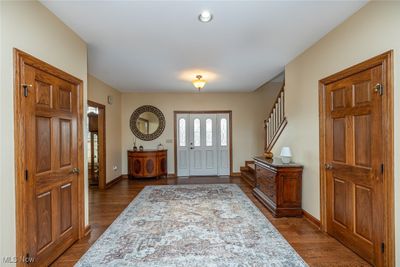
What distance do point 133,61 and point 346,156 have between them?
11.4 feet

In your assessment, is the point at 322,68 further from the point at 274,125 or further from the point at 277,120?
the point at 274,125

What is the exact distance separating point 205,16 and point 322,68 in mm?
1760

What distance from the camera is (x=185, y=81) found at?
558cm

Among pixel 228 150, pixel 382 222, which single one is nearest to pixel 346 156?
pixel 382 222

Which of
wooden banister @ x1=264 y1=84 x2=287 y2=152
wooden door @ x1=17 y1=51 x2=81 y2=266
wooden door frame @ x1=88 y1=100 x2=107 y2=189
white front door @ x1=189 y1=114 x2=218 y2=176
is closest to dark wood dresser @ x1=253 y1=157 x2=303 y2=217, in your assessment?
wooden banister @ x1=264 y1=84 x2=287 y2=152

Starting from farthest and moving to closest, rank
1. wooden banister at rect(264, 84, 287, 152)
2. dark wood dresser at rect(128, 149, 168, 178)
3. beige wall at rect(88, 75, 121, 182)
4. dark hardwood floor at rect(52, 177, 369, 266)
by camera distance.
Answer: dark wood dresser at rect(128, 149, 168, 178) → beige wall at rect(88, 75, 121, 182) → wooden banister at rect(264, 84, 287, 152) → dark hardwood floor at rect(52, 177, 369, 266)

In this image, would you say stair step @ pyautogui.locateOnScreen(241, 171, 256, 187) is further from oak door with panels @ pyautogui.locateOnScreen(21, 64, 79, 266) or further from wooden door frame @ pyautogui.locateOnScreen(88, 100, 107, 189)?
oak door with panels @ pyautogui.locateOnScreen(21, 64, 79, 266)

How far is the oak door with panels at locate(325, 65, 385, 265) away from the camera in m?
2.24

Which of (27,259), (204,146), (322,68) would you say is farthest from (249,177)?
(27,259)

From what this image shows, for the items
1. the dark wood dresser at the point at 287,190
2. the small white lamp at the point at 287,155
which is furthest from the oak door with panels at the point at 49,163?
the small white lamp at the point at 287,155

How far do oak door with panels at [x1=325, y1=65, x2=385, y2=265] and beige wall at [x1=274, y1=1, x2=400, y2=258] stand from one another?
0.62 ft

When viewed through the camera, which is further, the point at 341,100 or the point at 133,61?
the point at 133,61

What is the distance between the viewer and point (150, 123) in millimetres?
7156

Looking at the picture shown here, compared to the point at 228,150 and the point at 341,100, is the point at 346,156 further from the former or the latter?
the point at 228,150
